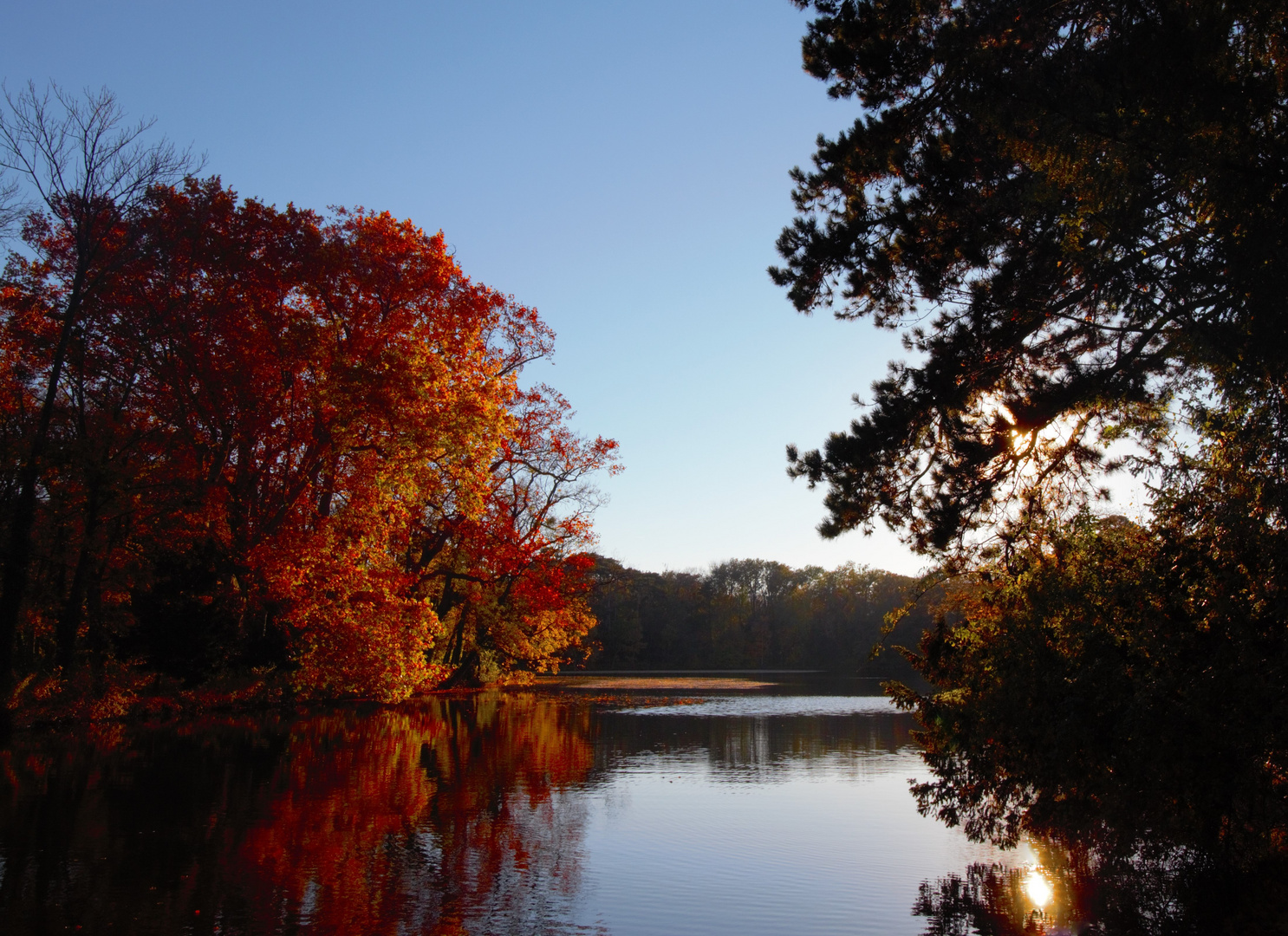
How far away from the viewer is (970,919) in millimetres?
8094

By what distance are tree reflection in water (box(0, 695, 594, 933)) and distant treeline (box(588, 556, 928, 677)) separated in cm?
5609

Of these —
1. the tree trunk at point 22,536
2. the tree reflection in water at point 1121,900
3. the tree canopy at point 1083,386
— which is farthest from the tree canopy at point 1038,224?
the tree trunk at point 22,536

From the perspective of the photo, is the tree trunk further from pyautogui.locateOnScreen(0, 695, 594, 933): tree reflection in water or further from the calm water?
pyautogui.locateOnScreen(0, 695, 594, 933): tree reflection in water

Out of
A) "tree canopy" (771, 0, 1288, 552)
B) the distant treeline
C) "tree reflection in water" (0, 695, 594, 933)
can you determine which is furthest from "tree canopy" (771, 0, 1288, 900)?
the distant treeline

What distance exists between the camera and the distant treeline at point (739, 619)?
249 feet

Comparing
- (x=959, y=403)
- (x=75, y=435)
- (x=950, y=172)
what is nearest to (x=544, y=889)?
(x=959, y=403)

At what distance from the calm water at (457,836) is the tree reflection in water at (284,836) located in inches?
1.5

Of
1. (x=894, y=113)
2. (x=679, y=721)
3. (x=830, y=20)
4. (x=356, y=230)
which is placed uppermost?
(x=356, y=230)

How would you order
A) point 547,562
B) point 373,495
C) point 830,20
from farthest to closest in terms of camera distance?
point 547,562 → point 373,495 → point 830,20

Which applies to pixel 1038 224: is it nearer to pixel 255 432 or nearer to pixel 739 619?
pixel 255 432

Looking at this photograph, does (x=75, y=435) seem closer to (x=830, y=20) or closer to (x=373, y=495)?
(x=373, y=495)

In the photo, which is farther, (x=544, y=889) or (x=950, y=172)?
(x=950, y=172)

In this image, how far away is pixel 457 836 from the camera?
10.4 m

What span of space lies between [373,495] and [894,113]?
18551 mm
